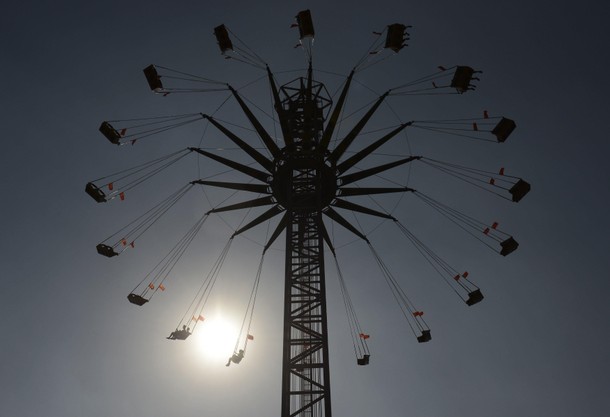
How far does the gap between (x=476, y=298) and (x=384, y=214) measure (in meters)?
6.07

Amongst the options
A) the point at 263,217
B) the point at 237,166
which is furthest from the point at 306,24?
the point at 263,217

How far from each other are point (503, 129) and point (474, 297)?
8.60m

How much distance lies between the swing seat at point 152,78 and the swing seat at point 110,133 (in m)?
3.03

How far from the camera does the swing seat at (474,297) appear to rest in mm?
23234

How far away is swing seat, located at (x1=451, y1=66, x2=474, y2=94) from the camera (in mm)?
24125

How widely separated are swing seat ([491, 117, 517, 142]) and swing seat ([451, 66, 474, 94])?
2.49 metres

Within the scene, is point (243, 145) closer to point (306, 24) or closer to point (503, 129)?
point (306, 24)

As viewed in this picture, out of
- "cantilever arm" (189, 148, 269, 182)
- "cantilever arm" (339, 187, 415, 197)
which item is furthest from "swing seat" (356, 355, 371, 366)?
"cantilever arm" (189, 148, 269, 182)

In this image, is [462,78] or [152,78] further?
[152,78]

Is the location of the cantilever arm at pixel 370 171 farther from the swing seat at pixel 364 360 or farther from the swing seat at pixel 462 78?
the swing seat at pixel 364 360

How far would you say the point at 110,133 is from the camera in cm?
2527

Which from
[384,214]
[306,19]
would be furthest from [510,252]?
[306,19]

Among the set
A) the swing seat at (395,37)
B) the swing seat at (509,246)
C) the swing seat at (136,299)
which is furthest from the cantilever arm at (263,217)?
the swing seat at (509,246)

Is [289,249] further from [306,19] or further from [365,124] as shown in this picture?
[306,19]
